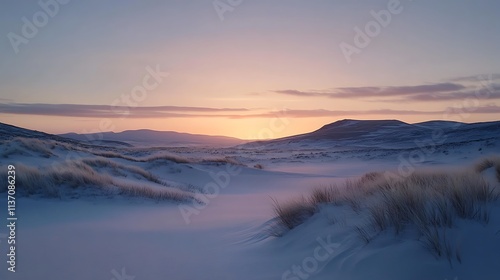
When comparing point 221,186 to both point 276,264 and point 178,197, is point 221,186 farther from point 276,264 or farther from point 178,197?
point 276,264

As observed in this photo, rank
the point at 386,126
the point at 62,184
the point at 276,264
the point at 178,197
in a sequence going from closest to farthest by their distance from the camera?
the point at 276,264 < the point at 62,184 < the point at 178,197 < the point at 386,126

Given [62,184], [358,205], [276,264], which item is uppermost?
[62,184]

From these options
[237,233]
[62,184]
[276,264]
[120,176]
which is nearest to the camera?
[276,264]

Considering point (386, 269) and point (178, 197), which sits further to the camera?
point (178, 197)

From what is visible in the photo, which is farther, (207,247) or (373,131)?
(373,131)

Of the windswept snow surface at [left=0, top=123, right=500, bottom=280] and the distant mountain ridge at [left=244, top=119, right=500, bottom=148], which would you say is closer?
the windswept snow surface at [left=0, top=123, right=500, bottom=280]

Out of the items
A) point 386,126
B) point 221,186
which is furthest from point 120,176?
point 386,126

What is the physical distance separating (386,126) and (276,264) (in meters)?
103

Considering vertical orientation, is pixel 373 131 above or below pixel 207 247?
above

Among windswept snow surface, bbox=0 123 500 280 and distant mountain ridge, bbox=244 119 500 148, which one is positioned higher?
distant mountain ridge, bbox=244 119 500 148

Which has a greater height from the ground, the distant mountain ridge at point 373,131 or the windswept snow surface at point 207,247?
the distant mountain ridge at point 373,131

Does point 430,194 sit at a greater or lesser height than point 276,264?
greater

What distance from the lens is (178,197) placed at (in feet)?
38.0

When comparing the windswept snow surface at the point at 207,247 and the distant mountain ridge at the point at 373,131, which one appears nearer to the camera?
the windswept snow surface at the point at 207,247
